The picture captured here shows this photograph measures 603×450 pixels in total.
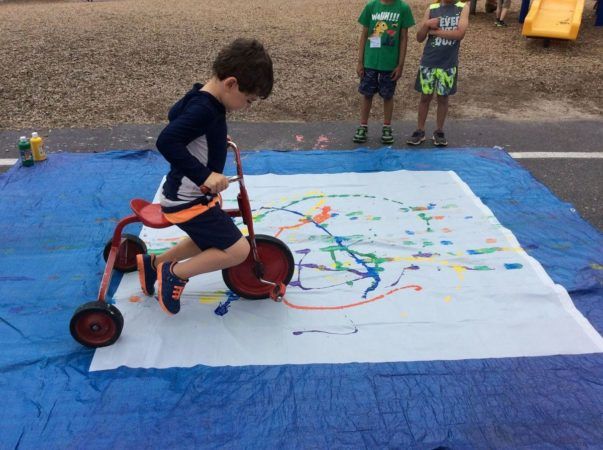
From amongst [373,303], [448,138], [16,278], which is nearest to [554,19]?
[448,138]

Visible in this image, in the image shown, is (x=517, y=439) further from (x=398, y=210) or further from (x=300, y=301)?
(x=398, y=210)

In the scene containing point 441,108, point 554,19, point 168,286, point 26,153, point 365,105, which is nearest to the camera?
point 168,286

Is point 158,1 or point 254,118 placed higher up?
point 158,1

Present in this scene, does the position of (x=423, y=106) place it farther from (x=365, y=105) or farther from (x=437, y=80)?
(x=365, y=105)

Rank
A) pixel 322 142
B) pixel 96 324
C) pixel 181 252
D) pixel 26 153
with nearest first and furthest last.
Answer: pixel 96 324 < pixel 181 252 < pixel 26 153 < pixel 322 142

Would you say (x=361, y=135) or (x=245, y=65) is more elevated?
(x=245, y=65)

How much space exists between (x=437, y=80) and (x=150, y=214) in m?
3.22

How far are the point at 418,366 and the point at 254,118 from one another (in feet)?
13.4

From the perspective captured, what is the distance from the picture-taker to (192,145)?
2230 mm

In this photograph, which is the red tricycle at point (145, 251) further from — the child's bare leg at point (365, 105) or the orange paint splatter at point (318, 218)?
the child's bare leg at point (365, 105)

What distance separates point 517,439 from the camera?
1990 millimetres

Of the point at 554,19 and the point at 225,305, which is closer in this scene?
the point at 225,305

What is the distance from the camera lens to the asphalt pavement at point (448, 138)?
14.9 feet

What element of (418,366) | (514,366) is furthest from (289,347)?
(514,366)
